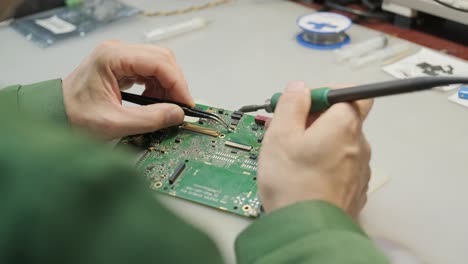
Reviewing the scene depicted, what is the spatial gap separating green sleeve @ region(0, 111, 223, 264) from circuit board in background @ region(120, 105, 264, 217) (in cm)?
43

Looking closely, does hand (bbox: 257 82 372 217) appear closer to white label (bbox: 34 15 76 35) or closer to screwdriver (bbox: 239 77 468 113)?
screwdriver (bbox: 239 77 468 113)

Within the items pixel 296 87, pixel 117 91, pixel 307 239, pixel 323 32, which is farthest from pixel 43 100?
pixel 323 32

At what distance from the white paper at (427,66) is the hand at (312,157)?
1.79 feet

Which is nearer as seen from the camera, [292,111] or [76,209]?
[76,209]

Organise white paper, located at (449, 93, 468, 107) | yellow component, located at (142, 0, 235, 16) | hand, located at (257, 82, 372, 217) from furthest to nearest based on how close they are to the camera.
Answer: yellow component, located at (142, 0, 235, 16), white paper, located at (449, 93, 468, 107), hand, located at (257, 82, 372, 217)

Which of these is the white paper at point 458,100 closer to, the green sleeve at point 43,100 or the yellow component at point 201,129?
the yellow component at point 201,129

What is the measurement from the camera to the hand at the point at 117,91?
0.87 metres

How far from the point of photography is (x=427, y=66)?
1.17 metres

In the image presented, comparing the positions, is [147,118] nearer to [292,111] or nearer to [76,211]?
[292,111]

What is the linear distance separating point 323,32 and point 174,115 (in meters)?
0.57

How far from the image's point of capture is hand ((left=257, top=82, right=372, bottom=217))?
590mm

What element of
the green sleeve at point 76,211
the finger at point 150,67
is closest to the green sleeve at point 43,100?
the finger at point 150,67

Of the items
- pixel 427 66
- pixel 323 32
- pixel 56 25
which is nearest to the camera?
pixel 427 66

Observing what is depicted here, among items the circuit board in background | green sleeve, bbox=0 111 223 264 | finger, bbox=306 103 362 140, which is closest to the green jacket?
green sleeve, bbox=0 111 223 264
